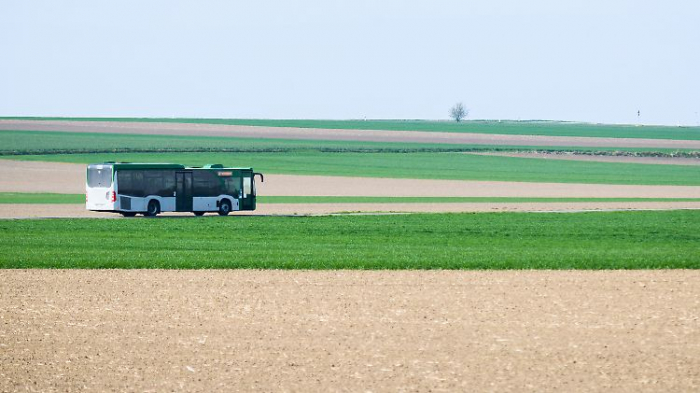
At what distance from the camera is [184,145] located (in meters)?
143

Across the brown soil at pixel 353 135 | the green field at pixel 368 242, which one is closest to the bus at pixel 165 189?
the green field at pixel 368 242

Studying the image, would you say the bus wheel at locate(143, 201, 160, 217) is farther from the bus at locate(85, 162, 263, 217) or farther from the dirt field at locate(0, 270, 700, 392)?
the dirt field at locate(0, 270, 700, 392)

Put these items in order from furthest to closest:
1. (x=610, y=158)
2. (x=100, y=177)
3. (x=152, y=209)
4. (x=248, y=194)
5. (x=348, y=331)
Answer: (x=610, y=158) < (x=248, y=194) < (x=152, y=209) < (x=100, y=177) < (x=348, y=331)

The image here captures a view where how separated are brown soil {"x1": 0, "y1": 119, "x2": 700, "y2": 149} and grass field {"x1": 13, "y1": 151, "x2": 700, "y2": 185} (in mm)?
35520

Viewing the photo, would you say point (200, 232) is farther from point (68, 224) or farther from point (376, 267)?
point (376, 267)

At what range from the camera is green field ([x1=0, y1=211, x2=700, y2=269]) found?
117ft

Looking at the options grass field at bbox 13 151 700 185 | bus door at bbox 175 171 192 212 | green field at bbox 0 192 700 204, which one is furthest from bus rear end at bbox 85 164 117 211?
grass field at bbox 13 151 700 185

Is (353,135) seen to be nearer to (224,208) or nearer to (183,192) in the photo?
(224,208)

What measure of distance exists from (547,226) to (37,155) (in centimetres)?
8170

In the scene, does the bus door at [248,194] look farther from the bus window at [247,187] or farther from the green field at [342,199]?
the green field at [342,199]

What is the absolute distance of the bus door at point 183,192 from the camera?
66.2 meters

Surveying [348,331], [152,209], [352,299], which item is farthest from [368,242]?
[152,209]

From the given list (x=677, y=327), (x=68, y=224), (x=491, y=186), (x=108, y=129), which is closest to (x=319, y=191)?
(x=491, y=186)

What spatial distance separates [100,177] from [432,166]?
61.6m
